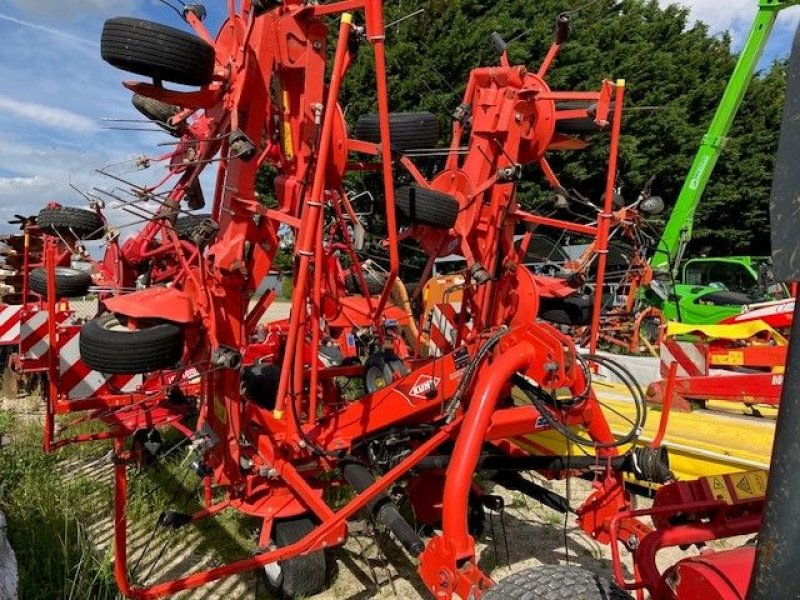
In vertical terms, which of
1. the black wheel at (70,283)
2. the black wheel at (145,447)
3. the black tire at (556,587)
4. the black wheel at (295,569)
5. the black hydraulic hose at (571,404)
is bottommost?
the black wheel at (295,569)

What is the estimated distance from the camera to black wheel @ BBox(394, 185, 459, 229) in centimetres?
377

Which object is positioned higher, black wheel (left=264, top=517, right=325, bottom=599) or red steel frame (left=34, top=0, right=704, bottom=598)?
red steel frame (left=34, top=0, right=704, bottom=598)

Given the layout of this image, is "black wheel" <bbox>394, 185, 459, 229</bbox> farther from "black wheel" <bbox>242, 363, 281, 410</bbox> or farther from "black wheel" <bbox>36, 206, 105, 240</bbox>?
"black wheel" <bbox>36, 206, 105, 240</bbox>

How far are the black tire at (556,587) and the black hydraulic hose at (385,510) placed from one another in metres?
0.61

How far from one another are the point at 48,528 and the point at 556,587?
9.86ft

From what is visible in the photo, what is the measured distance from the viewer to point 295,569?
348cm

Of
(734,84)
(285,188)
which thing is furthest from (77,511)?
(734,84)

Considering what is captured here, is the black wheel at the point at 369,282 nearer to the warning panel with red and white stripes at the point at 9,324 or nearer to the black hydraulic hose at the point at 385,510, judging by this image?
the black hydraulic hose at the point at 385,510

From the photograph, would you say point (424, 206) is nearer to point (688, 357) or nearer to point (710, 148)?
point (688, 357)

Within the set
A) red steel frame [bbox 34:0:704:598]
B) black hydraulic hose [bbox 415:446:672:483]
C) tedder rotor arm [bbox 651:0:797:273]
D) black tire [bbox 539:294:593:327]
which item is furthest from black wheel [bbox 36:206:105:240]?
tedder rotor arm [bbox 651:0:797:273]

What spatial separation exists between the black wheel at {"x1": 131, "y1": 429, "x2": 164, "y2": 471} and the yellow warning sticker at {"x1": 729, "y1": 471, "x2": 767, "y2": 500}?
3057 millimetres

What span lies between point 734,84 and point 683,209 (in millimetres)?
2426

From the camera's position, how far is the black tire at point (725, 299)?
39.5 ft

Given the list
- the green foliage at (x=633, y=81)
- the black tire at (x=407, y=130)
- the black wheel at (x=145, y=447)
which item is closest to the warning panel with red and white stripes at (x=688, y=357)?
the black tire at (x=407, y=130)
